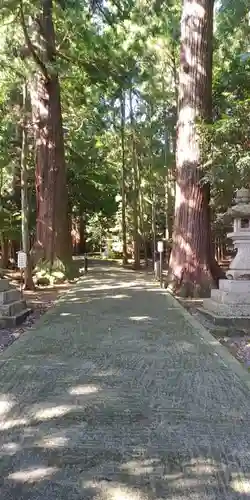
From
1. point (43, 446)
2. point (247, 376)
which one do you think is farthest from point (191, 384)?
point (43, 446)

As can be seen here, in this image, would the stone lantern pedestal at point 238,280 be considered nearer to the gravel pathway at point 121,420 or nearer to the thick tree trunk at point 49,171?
the gravel pathway at point 121,420

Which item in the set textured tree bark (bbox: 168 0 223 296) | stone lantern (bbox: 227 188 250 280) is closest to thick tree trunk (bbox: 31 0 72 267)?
textured tree bark (bbox: 168 0 223 296)

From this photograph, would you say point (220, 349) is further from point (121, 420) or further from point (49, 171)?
point (49, 171)

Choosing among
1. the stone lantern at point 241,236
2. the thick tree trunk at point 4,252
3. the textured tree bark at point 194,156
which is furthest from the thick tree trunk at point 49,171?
the stone lantern at point 241,236

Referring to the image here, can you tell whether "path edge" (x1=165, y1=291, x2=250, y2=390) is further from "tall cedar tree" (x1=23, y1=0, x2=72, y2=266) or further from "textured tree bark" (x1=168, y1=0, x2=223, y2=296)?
"tall cedar tree" (x1=23, y1=0, x2=72, y2=266)

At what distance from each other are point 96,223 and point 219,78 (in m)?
31.6

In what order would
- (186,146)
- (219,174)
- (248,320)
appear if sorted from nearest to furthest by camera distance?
(248,320), (219,174), (186,146)

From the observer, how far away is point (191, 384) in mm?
4734

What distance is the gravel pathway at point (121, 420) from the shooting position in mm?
2848

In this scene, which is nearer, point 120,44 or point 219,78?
point 219,78

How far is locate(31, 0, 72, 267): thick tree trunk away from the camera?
17.2m

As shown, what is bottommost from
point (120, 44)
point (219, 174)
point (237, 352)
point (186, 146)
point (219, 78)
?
point (237, 352)

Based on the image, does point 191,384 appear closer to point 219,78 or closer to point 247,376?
point 247,376

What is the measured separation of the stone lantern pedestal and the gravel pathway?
4.75 ft
